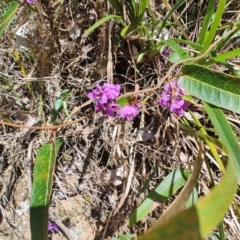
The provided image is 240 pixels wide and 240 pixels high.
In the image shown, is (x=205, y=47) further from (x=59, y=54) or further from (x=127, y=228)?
(x=127, y=228)

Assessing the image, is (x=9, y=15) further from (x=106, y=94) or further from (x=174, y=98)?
(x=174, y=98)

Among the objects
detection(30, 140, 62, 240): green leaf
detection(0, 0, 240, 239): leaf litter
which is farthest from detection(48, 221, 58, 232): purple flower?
detection(30, 140, 62, 240): green leaf

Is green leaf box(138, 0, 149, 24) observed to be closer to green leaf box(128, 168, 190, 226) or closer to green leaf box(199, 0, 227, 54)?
green leaf box(199, 0, 227, 54)

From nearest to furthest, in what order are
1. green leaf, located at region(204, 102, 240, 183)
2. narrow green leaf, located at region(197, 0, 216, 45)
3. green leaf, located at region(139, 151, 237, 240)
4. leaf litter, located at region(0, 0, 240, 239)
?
green leaf, located at region(139, 151, 237, 240)
green leaf, located at region(204, 102, 240, 183)
narrow green leaf, located at region(197, 0, 216, 45)
leaf litter, located at region(0, 0, 240, 239)

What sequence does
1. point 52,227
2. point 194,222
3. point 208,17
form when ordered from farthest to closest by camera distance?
1. point 52,227
2. point 208,17
3. point 194,222

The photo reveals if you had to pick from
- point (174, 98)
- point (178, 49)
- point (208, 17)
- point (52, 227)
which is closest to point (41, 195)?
point (52, 227)

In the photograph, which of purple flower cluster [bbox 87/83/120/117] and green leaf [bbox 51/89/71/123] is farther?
green leaf [bbox 51/89/71/123]

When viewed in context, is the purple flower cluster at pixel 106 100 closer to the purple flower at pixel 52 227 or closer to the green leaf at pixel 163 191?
the green leaf at pixel 163 191

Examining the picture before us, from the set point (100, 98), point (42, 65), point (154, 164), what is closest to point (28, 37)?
point (42, 65)
